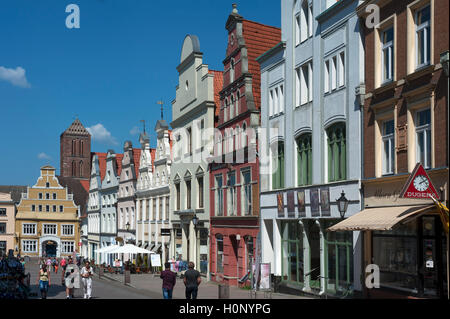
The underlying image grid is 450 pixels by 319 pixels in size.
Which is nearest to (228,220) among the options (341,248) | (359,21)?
(341,248)

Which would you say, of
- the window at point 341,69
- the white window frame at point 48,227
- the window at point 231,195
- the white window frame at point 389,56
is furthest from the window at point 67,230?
the white window frame at point 389,56

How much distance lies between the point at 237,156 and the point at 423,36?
16237mm

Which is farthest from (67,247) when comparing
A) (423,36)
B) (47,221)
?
(423,36)

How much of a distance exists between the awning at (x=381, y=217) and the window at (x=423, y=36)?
4.07m

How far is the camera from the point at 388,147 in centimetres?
2064

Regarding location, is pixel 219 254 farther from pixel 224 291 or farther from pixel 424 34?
pixel 424 34

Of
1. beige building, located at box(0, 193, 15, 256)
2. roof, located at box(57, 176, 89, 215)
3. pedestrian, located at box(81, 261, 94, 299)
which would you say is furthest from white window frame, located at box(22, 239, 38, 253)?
pedestrian, located at box(81, 261, 94, 299)

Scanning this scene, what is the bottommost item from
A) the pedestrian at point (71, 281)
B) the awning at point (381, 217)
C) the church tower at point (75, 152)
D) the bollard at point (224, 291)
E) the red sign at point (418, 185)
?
the pedestrian at point (71, 281)

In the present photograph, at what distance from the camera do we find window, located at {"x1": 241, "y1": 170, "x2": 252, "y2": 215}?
32.6 meters

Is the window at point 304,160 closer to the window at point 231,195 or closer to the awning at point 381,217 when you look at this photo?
the awning at point 381,217

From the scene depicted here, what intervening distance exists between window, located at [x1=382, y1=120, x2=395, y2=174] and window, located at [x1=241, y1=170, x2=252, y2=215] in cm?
1224

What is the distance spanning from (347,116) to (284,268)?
8.58 m

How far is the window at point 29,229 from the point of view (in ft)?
296
